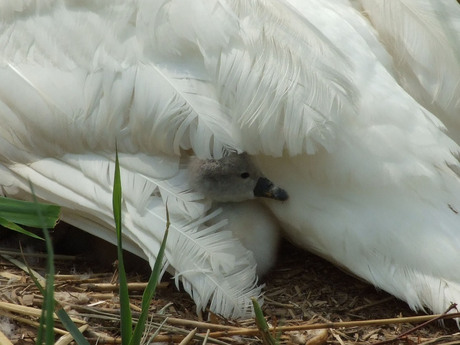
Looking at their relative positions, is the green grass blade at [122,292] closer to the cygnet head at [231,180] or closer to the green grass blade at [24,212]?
the green grass blade at [24,212]

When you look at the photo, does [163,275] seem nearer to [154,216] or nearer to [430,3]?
[154,216]

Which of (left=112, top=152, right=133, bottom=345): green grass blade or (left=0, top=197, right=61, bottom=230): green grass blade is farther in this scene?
(left=0, top=197, right=61, bottom=230): green grass blade

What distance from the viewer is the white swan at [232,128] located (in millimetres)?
2840

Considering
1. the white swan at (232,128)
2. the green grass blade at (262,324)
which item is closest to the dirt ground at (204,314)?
the white swan at (232,128)

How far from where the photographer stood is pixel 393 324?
115 inches

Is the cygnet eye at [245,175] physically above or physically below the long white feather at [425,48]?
below

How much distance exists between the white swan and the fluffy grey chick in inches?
2.1

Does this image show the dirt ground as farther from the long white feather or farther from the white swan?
the long white feather

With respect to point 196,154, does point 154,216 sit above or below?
below

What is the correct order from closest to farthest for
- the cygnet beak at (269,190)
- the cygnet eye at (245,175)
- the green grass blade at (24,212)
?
1. the green grass blade at (24,212)
2. the cygnet beak at (269,190)
3. the cygnet eye at (245,175)

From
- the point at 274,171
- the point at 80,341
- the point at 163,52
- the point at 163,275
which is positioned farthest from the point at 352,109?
the point at 80,341

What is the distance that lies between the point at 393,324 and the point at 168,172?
2.87ft

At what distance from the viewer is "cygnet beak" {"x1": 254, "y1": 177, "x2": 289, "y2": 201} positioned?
2.98 m

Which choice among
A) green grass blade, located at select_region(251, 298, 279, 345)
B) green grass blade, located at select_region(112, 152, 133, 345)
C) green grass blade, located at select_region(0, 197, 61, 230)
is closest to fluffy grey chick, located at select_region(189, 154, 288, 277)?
green grass blade, located at select_region(0, 197, 61, 230)
